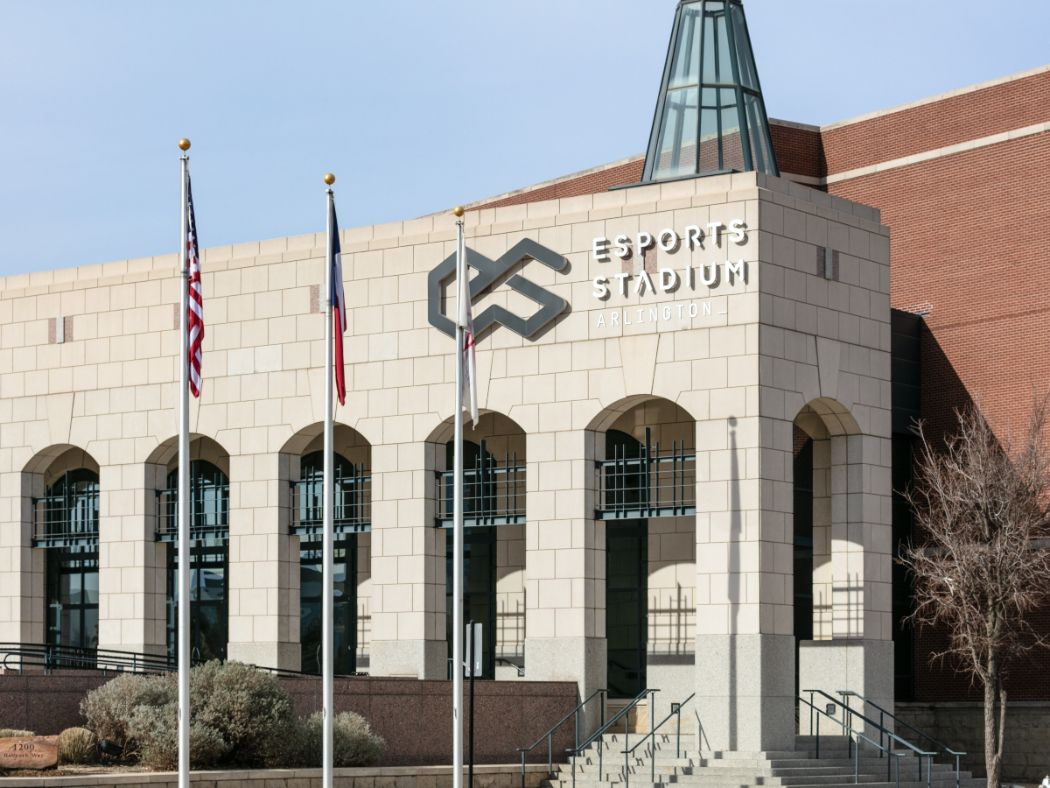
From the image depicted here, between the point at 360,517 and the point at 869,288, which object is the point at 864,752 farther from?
the point at 360,517

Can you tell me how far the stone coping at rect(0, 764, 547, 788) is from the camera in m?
27.3

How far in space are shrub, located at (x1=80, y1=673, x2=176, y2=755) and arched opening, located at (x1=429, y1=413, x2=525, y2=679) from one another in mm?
10861

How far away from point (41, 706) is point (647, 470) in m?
13.3

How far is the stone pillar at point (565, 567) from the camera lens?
37.3 metres

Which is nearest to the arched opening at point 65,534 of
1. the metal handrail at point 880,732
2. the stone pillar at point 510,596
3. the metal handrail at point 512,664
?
the stone pillar at point 510,596

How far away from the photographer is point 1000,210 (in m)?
44.1

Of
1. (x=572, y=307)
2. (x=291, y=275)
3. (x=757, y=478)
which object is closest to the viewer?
(x=757, y=478)

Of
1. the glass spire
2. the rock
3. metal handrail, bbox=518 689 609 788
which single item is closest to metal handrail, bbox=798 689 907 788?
metal handrail, bbox=518 689 609 788

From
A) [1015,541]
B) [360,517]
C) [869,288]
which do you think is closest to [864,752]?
[1015,541]

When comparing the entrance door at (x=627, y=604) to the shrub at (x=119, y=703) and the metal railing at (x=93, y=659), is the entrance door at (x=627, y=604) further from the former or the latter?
the shrub at (x=119, y=703)

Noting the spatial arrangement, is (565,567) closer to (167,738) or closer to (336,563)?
(336,563)

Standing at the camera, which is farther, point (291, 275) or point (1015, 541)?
point (291, 275)

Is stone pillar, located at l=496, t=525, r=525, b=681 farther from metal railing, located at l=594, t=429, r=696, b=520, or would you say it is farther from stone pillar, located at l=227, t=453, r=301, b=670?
stone pillar, located at l=227, t=453, r=301, b=670

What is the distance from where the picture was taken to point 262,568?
41156 millimetres
